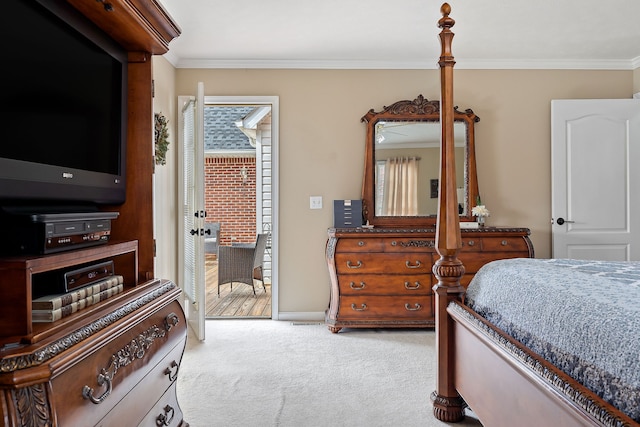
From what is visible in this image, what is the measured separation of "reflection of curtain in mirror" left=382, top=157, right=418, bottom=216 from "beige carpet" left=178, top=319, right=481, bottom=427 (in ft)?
3.65

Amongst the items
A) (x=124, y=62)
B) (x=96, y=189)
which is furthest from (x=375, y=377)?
(x=124, y=62)

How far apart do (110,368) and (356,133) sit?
330 centimetres

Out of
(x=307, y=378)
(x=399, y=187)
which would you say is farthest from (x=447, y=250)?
(x=399, y=187)

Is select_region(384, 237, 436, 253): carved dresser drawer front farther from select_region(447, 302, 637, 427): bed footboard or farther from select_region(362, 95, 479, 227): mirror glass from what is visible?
select_region(447, 302, 637, 427): bed footboard

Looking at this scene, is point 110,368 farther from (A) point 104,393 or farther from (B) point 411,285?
(B) point 411,285

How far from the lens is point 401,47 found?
3805mm

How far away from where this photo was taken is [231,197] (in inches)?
349

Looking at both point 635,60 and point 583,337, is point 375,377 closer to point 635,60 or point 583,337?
point 583,337

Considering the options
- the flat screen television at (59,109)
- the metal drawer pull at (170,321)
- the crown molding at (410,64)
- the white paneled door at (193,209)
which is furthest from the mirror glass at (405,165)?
the flat screen television at (59,109)

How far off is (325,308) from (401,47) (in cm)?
247

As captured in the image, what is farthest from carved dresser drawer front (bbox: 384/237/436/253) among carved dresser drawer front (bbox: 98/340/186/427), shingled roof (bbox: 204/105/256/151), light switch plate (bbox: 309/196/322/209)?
shingled roof (bbox: 204/105/256/151)

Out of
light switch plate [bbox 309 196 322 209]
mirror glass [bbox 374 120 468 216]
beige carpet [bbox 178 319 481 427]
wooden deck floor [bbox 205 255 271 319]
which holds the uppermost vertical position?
mirror glass [bbox 374 120 468 216]

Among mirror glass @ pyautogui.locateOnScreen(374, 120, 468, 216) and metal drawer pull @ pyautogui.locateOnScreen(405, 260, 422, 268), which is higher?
mirror glass @ pyautogui.locateOnScreen(374, 120, 468, 216)

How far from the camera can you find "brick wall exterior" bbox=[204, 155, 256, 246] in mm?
8797
